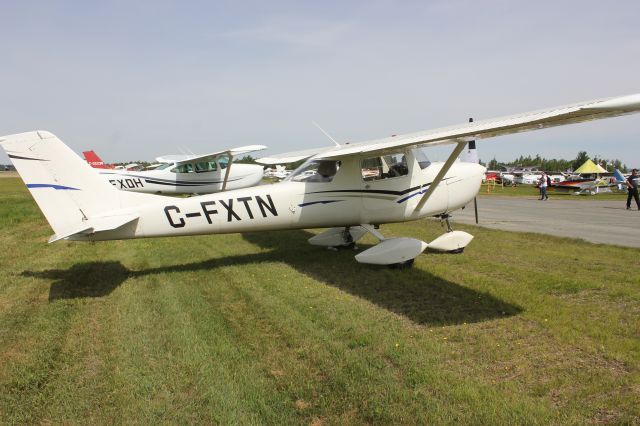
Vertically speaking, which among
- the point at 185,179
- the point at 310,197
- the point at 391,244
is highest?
the point at 185,179

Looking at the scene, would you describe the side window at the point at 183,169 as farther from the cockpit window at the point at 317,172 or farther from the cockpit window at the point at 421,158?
the cockpit window at the point at 421,158

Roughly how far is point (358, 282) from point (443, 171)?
2.21 m

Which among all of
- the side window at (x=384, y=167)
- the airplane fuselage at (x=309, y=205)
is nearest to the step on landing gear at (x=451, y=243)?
the airplane fuselage at (x=309, y=205)

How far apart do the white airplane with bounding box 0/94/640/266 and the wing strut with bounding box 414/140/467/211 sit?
0.6 inches

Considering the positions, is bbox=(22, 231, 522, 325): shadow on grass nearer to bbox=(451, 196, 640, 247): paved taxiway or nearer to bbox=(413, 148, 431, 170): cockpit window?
bbox=(413, 148, 431, 170): cockpit window

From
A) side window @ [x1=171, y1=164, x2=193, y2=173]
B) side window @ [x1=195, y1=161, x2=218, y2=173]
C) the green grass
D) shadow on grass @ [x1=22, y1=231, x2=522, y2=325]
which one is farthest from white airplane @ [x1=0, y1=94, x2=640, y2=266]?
the green grass

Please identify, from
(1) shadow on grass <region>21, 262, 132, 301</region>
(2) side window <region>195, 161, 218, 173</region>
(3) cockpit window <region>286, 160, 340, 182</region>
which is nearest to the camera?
(1) shadow on grass <region>21, 262, 132, 301</region>

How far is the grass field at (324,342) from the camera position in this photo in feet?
10.7

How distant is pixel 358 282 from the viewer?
21.9 feet

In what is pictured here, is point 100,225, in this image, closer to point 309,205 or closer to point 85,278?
point 85,278

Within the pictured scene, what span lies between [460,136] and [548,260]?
316cm

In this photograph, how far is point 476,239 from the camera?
10039 millimetres

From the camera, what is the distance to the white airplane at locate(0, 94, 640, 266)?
20.4 feet

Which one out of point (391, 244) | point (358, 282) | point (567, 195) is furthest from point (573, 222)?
point (567, 195)
